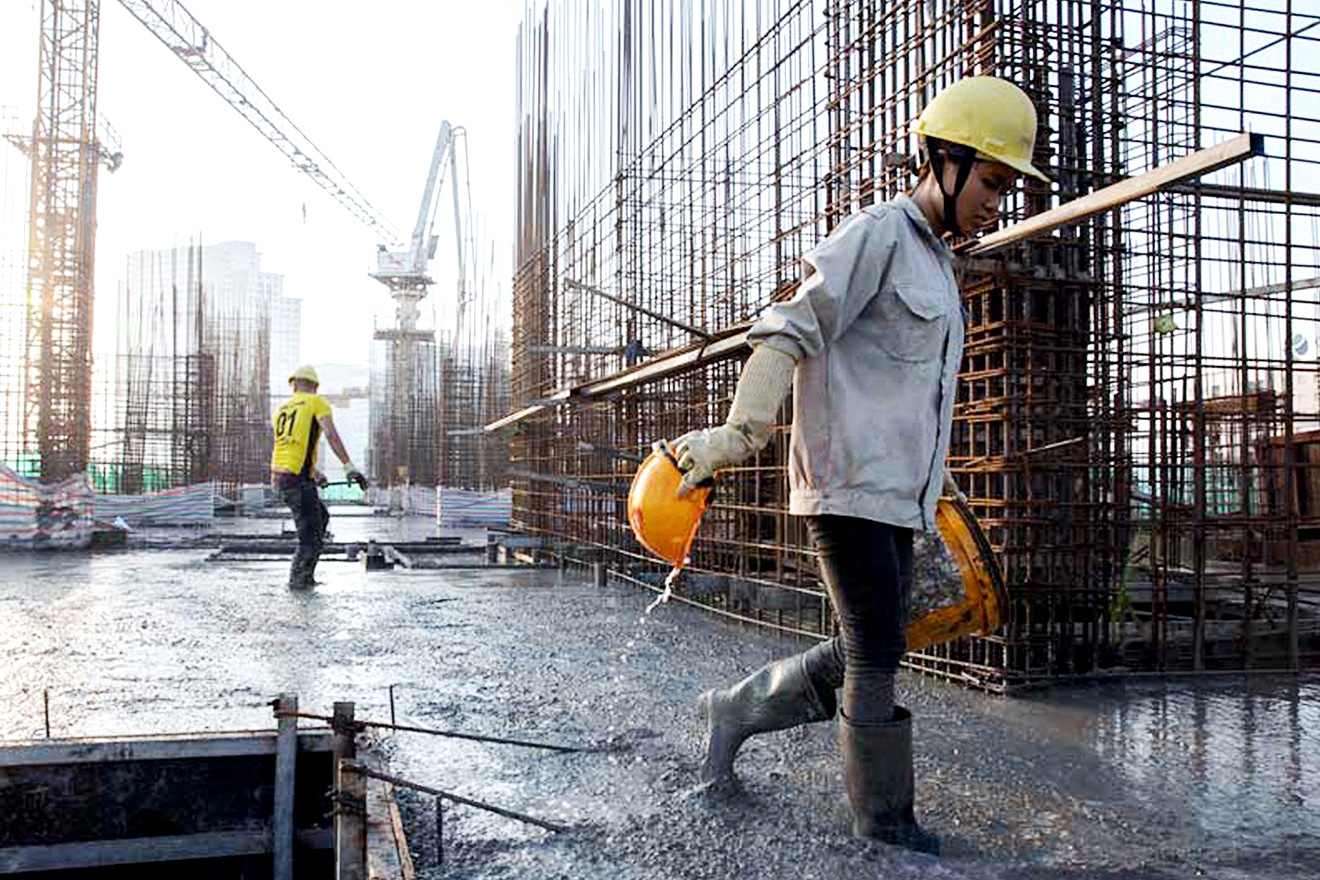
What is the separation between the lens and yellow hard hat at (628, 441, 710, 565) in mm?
2328

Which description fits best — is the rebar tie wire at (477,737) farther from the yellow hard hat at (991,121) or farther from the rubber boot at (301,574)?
the rubber boot at (301,574)

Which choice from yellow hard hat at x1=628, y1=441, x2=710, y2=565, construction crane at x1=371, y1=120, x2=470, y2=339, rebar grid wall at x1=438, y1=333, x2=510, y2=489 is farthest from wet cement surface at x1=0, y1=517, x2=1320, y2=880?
construction crane at x1=371, y1=120, x2=470, y2=339

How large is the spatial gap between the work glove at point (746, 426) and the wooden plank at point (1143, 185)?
1332mm

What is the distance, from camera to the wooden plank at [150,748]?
2.98 metres

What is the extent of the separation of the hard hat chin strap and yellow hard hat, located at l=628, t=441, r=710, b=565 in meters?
0.92

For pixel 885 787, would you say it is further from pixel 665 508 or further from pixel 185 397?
pixel 185 397

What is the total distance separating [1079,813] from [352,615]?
4737mm

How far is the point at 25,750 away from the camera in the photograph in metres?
2.98

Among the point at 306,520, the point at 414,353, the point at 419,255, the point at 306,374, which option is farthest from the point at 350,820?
the point at 419,255

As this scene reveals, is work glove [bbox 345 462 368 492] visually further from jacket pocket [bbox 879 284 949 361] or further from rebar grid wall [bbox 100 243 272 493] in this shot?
rebar grid wall [bbox 100 243 272 493]

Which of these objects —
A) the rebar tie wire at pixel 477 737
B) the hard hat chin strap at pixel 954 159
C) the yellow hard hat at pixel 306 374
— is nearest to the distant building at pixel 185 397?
the yellow hard hat at pixel 306 374

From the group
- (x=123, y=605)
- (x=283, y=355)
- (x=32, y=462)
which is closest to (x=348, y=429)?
(x=283, y=355)

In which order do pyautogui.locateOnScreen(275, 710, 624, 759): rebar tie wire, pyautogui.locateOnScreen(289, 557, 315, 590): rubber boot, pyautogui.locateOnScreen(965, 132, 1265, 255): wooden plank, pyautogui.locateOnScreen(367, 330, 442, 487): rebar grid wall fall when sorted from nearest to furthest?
pyautogui.locateOnScreen(965, 132, 1265, 255): wooden plank < pyautogui.locateOnScreen(275, 710, 624, 759): rebar tie wire < pyautogui.locateOnScreen(289, 557, 315, 590): rubber boot < pyautogui.locateOnScreen(367, 330, 442, 487): rebar grid wall

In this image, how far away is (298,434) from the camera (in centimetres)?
789
